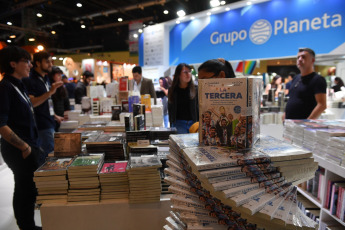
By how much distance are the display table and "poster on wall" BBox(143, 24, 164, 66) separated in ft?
24.7

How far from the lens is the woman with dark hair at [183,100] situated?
131 inches

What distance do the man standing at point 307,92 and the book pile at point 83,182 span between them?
277 cm

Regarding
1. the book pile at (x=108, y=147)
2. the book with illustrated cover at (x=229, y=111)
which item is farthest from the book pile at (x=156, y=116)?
the book with illustrated cover at (x=229, y=111)

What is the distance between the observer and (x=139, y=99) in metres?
3.81

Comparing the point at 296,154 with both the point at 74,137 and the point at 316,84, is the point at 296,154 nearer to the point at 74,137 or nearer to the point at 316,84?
the point at 74,137

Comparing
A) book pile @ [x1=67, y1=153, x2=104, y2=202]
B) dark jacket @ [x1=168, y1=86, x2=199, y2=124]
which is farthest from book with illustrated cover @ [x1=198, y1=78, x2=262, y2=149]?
dark jacket @ [x1=168, y1=86, x2=199, y2=124]

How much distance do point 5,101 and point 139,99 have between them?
6.51 feet

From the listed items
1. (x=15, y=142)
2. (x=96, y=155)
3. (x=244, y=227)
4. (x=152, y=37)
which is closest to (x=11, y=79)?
(x=15, y=142)

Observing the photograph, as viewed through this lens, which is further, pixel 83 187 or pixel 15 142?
pixel 15 142

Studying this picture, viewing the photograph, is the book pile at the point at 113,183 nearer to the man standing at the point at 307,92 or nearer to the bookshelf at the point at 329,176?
the bookshelf at the point at 329,176

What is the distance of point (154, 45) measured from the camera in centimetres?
896

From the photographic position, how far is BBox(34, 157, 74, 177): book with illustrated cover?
164cm

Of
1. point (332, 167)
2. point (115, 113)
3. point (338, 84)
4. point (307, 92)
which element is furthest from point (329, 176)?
point (338, 84)

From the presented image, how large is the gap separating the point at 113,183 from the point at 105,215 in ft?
0.73
